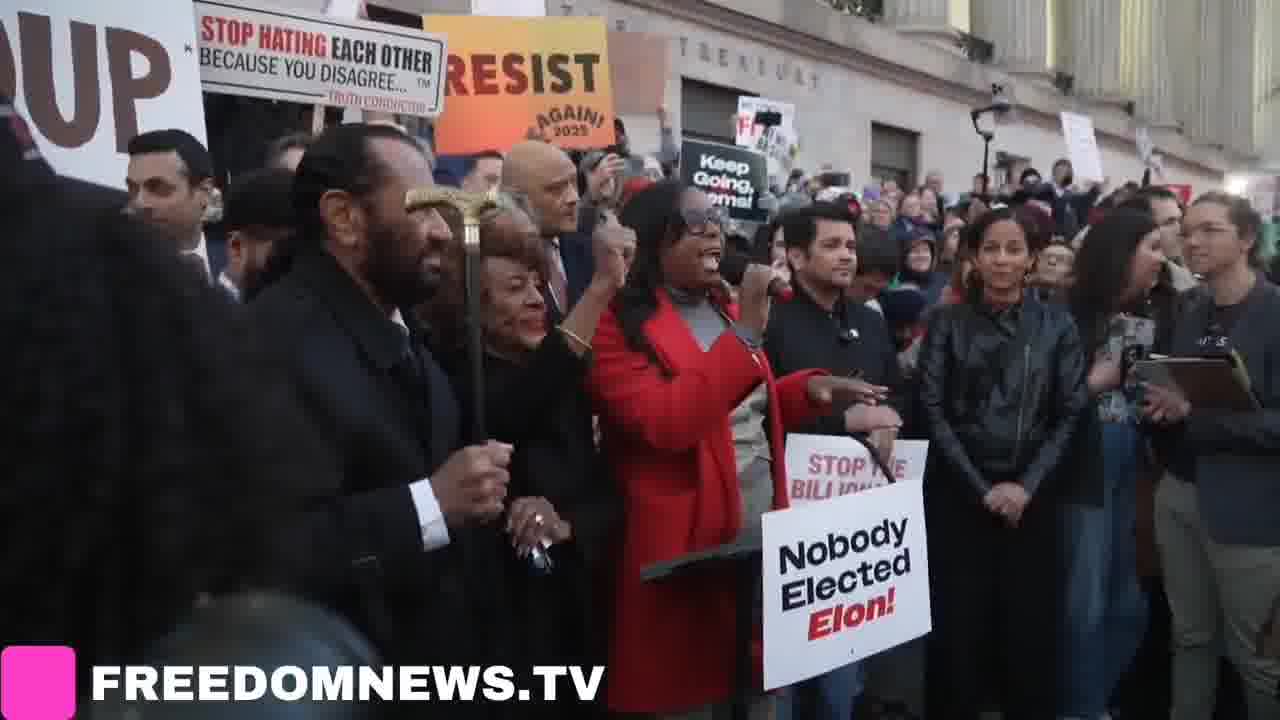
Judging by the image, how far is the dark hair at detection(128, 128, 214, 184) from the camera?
443cm

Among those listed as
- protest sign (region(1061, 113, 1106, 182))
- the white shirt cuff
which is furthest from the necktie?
protest sign (region(1061, 113, 1106, 182))

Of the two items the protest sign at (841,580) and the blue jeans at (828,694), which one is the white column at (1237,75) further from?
the protest sign at (841,580)

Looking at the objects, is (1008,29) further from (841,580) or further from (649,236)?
(841,580)

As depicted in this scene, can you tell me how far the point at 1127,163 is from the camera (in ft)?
108

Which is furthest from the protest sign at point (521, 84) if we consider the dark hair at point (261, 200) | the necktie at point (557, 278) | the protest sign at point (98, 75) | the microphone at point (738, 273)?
the dark hair at point (261, 200)

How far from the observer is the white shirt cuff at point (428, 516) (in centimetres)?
259

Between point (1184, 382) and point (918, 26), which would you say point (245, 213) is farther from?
point (918, 26)

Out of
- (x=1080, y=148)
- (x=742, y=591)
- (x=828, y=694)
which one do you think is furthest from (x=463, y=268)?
(x=1080, y=148)

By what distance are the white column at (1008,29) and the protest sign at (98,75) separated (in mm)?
24243

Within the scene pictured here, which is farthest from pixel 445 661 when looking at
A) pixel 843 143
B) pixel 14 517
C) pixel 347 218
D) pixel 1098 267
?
pixel 843 143

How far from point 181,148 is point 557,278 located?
1.23 meters

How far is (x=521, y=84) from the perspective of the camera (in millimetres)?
7027

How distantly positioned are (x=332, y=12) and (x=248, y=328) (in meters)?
5.85

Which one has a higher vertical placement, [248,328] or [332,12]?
[332,12]
